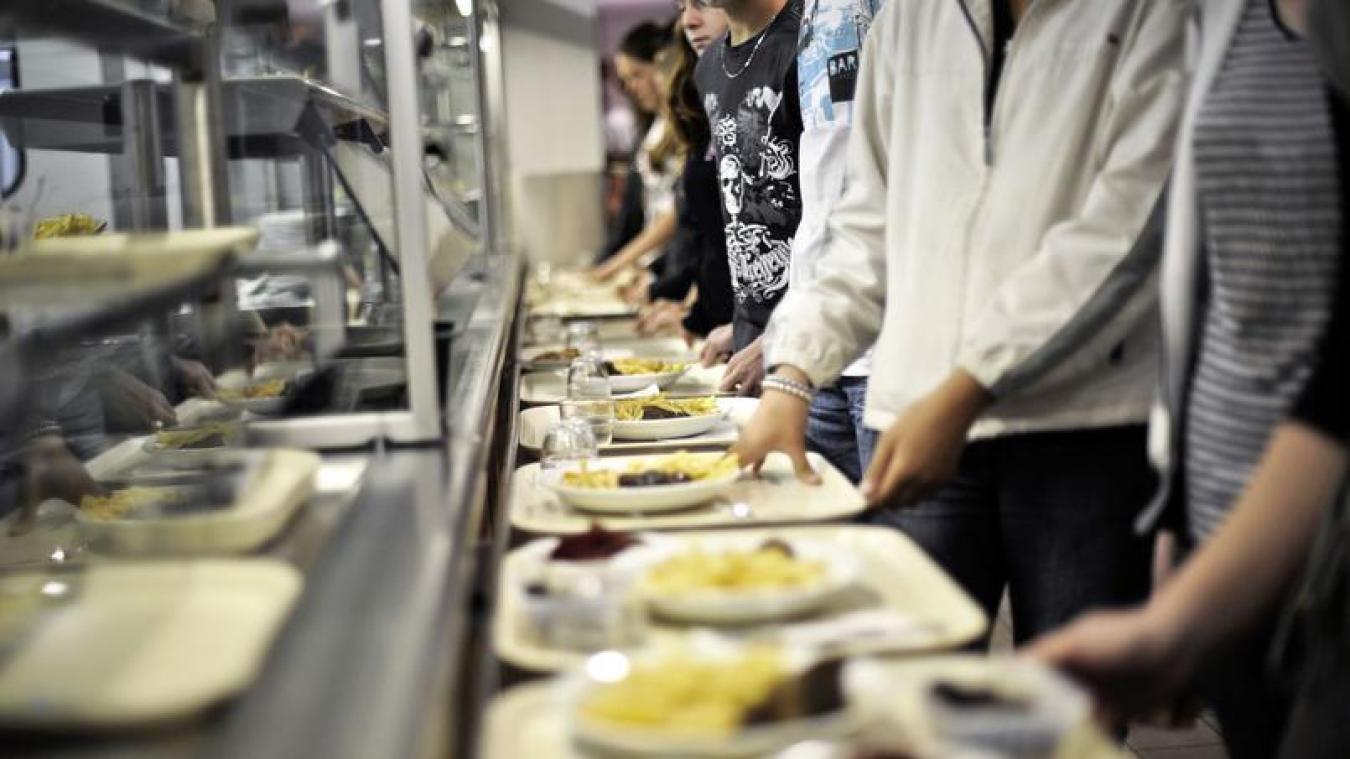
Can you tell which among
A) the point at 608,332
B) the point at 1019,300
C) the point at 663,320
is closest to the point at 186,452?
the point at 1019,300

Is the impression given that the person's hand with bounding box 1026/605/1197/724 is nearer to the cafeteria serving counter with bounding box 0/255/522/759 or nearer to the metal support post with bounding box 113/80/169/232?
the cafeteria serving counter with bounding box 0/255/522/759

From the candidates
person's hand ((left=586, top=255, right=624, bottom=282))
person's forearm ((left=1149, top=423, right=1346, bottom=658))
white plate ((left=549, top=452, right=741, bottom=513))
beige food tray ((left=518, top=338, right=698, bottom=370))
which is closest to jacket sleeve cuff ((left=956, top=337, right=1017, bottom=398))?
white plate ((left=549, top=452, right=741, bottom=513))

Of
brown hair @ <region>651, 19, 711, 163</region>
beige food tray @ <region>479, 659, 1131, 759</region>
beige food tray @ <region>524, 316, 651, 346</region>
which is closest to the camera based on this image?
beige food tray @ <region>479, 659, 1131, 759</region>

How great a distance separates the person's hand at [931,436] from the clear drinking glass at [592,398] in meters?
0.71

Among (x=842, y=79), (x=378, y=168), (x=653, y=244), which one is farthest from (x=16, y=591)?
(x=653, y=244)

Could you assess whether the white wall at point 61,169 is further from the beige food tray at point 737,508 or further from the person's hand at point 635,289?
the person's hand at point 635,289

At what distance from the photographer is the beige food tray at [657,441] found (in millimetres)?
2559

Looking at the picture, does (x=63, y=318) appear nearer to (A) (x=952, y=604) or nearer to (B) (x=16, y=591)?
(B) (x=16, y=591)

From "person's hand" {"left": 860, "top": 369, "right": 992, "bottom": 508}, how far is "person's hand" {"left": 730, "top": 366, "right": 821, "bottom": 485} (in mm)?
241

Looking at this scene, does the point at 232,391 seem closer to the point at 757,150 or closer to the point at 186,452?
the point at 186,452

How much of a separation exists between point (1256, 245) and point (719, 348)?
2394 millimetres

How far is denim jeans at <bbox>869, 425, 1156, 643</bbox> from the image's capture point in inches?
76.8

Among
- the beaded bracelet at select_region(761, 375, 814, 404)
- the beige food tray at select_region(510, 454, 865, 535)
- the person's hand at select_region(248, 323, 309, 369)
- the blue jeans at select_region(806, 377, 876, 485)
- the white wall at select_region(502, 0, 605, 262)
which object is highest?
the white wall at select_region(502, 0, 605, 262)

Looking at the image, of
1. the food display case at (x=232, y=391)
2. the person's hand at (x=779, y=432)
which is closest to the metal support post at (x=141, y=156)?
the food display case at (x=232, y=391)
